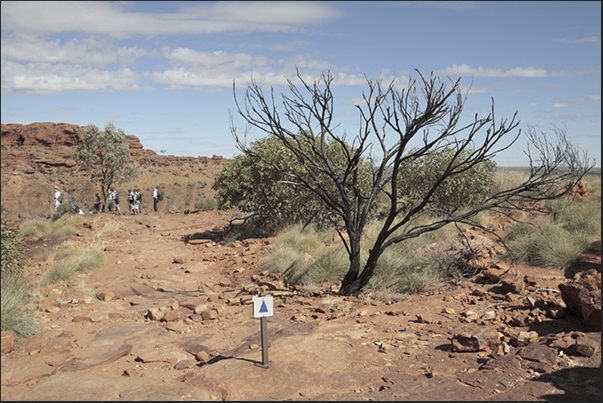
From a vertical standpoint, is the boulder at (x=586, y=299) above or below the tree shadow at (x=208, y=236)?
above

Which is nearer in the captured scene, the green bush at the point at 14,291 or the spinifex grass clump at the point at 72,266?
the green bush at the point at 14,291

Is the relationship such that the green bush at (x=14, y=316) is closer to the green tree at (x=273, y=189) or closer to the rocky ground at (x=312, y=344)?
the rocky ground at (x=312, y=344)

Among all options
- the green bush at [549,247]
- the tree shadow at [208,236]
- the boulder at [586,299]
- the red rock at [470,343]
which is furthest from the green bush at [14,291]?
the green bush at [549,247]

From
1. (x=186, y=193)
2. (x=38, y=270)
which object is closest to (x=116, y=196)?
(x=38, y=270)

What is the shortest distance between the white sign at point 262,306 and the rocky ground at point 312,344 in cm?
74

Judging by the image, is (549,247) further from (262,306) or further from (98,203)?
(98,203)

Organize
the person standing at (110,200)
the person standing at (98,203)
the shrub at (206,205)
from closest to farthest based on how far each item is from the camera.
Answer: the person standing at (98,203)
the person standing at (110,200)
the shrub at (206,205)

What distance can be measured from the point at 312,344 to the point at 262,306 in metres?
1.31

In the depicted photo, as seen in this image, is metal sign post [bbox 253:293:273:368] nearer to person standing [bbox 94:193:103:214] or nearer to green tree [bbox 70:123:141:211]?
person standing [bbox 94:193:103:214]

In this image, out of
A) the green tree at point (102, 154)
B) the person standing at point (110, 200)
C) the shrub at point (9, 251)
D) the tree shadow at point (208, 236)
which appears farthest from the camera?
the green tree at point (102, 154)

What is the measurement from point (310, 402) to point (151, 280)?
872 centimetres

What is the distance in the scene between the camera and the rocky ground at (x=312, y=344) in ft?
17.5

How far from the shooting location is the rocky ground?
17.5 ft

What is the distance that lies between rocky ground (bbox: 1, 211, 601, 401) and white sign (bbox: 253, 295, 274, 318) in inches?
29.0
